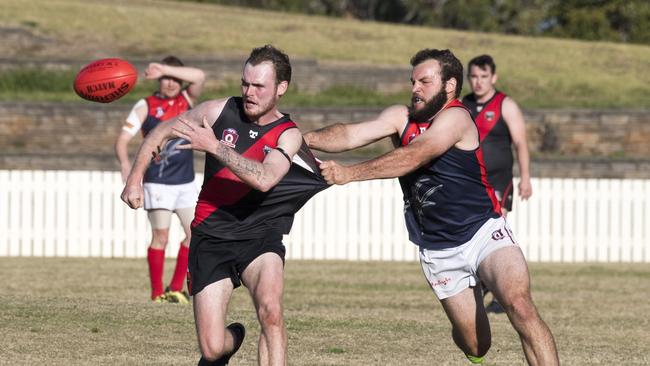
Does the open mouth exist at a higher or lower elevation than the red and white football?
lower

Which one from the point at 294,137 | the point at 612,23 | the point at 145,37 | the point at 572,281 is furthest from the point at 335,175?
the point at 612,23

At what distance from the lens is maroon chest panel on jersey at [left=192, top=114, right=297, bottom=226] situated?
799cm

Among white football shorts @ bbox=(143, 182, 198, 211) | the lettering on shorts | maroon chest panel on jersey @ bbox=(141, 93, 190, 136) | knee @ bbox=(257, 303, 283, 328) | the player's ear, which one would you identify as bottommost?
knee @ bbox=(257, 303, 283, 328)

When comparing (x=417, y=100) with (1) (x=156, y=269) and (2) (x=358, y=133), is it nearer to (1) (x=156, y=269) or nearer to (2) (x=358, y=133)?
(2) (x=358, y=133)

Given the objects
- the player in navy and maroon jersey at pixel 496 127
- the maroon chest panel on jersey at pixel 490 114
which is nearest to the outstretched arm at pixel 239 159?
the player in navy and maroon jersey at pixel 496 127

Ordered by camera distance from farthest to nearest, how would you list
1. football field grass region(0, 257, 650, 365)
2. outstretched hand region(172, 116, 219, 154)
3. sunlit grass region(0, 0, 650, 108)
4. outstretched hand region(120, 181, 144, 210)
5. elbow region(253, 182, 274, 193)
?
1. sunlit grass region(0, 0, 650, 108)
2. football field grass region(0, 257, 650, 365)
3. outstretched hand region(120, 181, 144, 210)
4. elbow region(253, 182, 274, 193)
5. outstretched hand region(172, 116, 219, 154)

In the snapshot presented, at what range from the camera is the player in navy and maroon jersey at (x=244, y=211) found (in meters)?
7.86

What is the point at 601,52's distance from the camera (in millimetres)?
40906

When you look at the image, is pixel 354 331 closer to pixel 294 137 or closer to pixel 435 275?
pixel 435 275

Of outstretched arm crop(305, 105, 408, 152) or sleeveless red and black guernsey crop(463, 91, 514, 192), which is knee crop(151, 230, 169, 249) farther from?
outstretched arm crop(305, 105, 408, 152)

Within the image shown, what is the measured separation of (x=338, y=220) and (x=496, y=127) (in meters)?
7.61

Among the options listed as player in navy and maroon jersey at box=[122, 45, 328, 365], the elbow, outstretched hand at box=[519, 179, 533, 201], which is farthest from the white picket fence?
the elbow

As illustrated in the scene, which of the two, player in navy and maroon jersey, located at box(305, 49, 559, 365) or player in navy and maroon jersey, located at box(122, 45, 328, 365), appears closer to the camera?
player in navy and maroon jersey, located at box(122, 45, 328, 365)

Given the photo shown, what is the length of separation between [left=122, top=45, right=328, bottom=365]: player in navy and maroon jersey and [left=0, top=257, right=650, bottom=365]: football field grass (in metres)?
1.67
